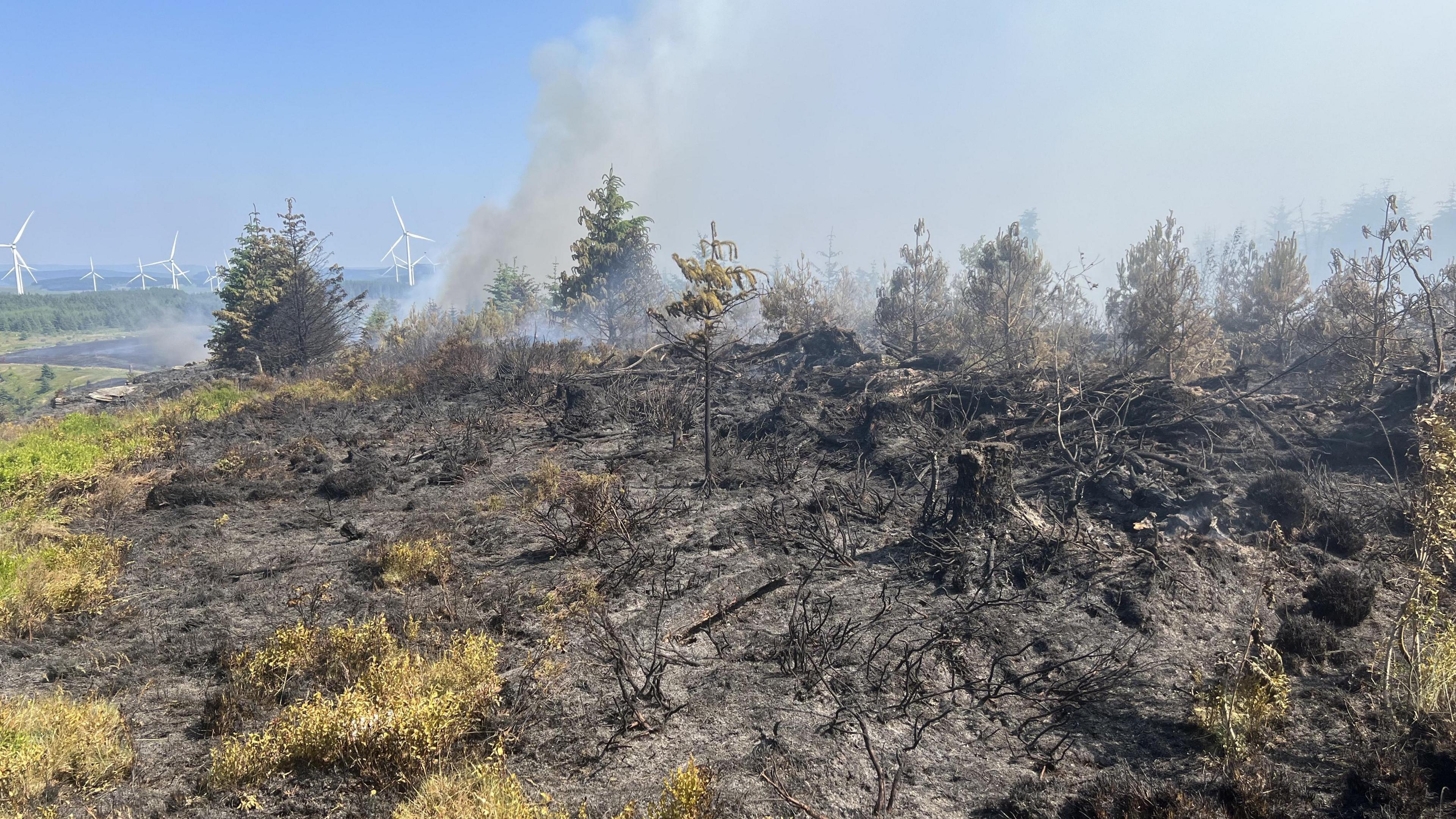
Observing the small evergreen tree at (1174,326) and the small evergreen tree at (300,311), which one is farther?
the small evergreen tree at (300,311)


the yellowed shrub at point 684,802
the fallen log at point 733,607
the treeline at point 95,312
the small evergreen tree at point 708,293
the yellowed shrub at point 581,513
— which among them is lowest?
the fallen log at point 733,607

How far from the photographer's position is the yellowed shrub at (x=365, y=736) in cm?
407

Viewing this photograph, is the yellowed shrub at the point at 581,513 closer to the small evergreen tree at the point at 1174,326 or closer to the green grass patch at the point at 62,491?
the green grass patch at the point at 62,491

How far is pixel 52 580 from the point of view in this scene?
21.6ft

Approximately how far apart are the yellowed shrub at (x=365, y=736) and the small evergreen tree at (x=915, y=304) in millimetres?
17689

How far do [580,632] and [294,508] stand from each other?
661 centimetres

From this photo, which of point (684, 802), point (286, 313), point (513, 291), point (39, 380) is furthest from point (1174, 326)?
point (39, 380)

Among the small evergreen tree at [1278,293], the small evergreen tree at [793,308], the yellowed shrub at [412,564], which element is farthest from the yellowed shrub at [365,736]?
the small evergreen tree at [1278,293]

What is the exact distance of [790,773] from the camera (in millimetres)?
4137

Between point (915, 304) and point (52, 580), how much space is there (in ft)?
67.4

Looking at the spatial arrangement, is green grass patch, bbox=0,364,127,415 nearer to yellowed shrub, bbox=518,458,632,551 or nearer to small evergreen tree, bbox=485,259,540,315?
small evergreen tree, bbox=485,259,540,315

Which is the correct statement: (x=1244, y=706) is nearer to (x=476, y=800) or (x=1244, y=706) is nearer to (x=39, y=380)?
(x=476, y=800)

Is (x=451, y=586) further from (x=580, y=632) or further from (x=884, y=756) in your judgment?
(x=884, y=756)

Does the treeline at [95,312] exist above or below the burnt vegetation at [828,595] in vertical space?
above
